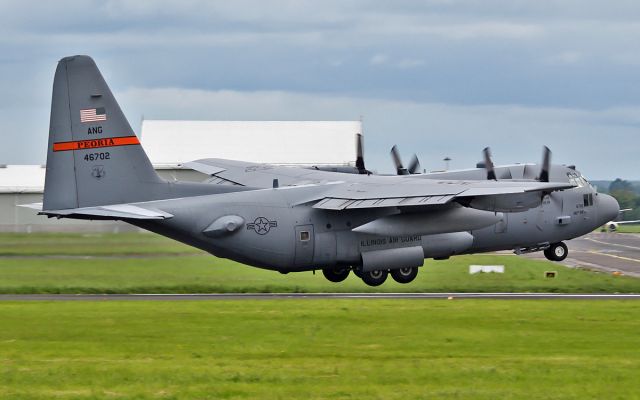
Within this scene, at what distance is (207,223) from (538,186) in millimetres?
10535

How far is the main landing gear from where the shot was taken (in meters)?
36.3

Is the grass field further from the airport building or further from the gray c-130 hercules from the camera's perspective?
the airport building

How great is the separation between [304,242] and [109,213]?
22.0 ft

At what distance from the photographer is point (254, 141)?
80.5 metres

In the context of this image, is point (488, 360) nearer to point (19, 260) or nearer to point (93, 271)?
point (93, 271)

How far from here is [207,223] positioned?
109 feet

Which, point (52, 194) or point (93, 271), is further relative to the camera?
point (93, 271)

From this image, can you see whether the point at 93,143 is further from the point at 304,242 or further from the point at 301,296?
the point at 301,296

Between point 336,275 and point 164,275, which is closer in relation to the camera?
point 336,275

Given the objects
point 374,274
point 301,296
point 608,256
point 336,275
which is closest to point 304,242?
point 301,296

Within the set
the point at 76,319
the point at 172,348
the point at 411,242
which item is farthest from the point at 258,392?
the point at 411,242

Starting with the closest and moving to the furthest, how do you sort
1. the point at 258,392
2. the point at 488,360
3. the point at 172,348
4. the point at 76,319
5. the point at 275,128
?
the point at 258,392 < the point at 488,360 < the point at 172,348 < the point at 76,319 < the point at 275,128

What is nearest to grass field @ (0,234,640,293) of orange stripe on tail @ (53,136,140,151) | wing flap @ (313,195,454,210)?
wing flap @ (313,195,454,210)

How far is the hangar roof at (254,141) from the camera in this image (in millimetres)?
78625
